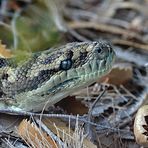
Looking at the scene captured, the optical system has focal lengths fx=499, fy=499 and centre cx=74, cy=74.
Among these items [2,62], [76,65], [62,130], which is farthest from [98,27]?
[62,130]

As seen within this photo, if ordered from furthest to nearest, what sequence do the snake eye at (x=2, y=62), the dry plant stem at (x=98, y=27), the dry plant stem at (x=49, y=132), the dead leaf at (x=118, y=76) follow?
1. the dry plant stem at (x=98, y=27)
2. the dead leaf at (x=118, y=76)
3. the snake eye at (x=2, y=62)
4. the dry plant stem at (x=49, y=132)

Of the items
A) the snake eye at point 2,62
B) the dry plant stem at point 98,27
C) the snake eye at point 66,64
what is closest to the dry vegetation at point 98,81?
the dry plant stem at point 98,27

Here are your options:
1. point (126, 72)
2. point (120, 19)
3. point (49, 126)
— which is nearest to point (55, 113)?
point (49, 126)

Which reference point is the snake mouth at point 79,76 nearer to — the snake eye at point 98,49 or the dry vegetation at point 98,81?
the snake eye at point 98,49

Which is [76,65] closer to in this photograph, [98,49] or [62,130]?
[98,49]

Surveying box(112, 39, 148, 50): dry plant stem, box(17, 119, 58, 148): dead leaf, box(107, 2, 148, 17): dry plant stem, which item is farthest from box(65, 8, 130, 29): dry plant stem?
box(17, 119, 58, 148): dead leaf

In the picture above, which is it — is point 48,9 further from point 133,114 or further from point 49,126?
point 49,126

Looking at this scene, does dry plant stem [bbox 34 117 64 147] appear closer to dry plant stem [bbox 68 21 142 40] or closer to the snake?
the snake

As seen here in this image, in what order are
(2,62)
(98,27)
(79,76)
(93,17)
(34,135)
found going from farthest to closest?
(93,17), (98,27), (2,62), (79,76), (34,135)
